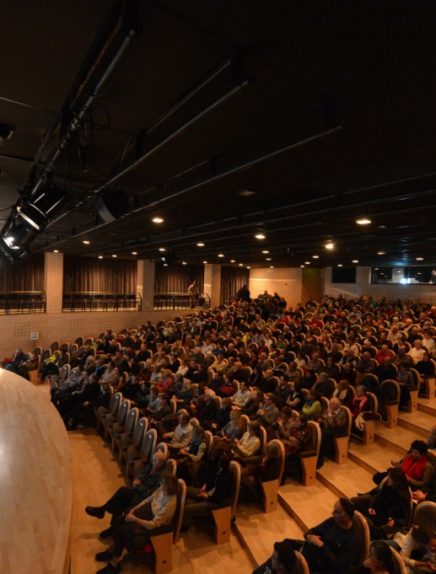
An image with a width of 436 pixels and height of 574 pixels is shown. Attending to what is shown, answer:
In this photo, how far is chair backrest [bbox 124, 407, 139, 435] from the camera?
18.5 ft

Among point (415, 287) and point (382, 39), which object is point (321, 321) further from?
point (382, 39)

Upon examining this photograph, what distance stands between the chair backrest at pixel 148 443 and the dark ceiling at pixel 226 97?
3.08 metres

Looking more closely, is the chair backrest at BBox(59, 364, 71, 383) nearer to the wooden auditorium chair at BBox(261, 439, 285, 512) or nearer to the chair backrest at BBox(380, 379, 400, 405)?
the wooden auditorium chair at BBox(261, 439, 285, 512)

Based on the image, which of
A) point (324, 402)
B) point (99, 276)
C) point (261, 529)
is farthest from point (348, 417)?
point (99, 276)

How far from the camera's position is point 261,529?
3855 mm

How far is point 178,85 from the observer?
2389 millimetres

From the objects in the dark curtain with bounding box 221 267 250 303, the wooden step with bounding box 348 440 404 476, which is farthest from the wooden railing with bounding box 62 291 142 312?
the wooden step with bounding box 348 440 404 476

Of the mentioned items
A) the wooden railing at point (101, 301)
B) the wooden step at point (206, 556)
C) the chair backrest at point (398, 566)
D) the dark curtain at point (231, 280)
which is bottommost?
the wooden step at point (206, 556)

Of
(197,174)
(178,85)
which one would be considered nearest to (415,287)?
(197,174)

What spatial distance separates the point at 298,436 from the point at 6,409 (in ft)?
15.5

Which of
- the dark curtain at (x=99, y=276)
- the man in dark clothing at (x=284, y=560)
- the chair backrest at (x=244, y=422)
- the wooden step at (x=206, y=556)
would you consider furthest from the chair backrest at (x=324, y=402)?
the dark curtain at (x=99, y=276)

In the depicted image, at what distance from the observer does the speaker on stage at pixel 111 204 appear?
145 inches

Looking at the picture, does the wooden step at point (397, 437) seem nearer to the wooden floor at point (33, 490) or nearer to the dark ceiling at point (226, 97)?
the dark ceiling at point (226, 97)

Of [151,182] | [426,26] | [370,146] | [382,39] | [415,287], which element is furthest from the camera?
[415,287]
